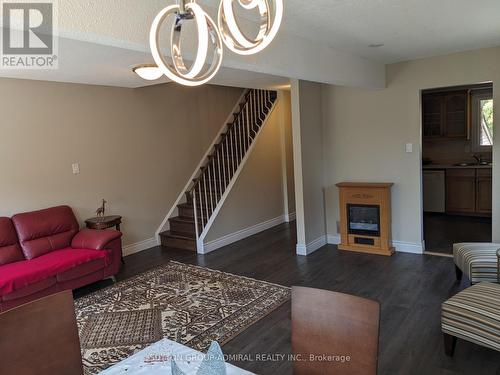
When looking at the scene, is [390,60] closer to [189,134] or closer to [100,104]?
[189,134]

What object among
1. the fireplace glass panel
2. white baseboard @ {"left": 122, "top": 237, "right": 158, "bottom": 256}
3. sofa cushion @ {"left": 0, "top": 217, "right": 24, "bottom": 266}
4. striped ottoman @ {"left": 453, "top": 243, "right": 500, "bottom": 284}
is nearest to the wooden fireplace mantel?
the fireplace glass panel

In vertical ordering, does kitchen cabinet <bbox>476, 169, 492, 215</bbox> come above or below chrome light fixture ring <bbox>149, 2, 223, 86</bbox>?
below

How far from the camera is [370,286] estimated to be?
3.93 meters

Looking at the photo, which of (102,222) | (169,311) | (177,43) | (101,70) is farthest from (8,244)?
(177,43)

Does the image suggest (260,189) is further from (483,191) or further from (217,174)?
(483,191)

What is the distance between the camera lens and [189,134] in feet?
20.7

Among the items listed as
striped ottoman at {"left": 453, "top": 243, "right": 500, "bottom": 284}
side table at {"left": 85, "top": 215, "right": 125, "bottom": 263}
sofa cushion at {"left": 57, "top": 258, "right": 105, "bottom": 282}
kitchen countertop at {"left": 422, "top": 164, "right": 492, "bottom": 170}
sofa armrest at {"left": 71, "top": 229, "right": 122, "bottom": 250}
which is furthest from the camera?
kitchen countertop at {"left": 422, "top": 164, "right": 492, "bottom": 170}

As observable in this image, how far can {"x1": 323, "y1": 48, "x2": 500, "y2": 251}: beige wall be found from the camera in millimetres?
4488

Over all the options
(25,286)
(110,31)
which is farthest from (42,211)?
(110,31)

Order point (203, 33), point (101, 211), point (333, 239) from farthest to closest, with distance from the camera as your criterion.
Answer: point (333, 239), point (101, 211), point (203, 33)

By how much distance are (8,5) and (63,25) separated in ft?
0.70

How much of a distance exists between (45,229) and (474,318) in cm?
404

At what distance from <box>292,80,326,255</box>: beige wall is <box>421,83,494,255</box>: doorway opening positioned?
223 centimetres

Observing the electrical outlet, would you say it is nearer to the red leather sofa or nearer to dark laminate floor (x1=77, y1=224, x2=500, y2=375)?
the red leather sofa
